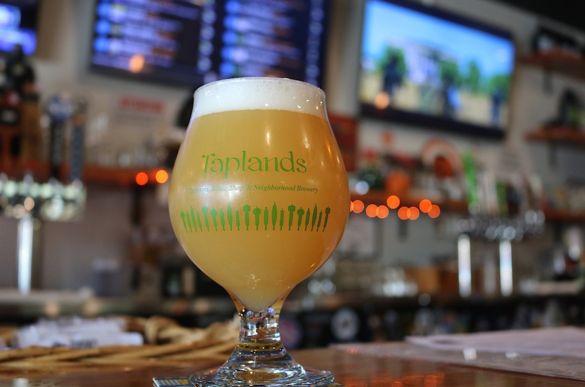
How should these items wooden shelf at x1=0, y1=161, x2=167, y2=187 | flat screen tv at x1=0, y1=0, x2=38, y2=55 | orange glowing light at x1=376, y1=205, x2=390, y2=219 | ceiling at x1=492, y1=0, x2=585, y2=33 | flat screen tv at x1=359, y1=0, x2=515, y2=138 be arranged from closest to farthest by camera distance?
wooden shelf at x1=0, y1=161, x2=167, y2=187, flat screen tv at x1=0, y1=0, x2=38, y2=55, flat screen tv at x1=359, y1=0, x2=515, y2=138, orange glowing light at x1=376, y1=205, x2=390, y2=219, ceiling at x1=492, y1=0, x2=585, y2=33

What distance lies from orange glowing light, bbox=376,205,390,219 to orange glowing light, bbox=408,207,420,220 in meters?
0.17

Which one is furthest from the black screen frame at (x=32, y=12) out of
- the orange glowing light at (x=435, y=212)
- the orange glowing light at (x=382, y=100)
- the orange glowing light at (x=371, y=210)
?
the orange glowing light at (x=435, y=212)

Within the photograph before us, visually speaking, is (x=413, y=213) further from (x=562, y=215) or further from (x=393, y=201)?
(x=562, y=215)

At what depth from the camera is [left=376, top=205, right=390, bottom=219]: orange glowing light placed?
4.52m

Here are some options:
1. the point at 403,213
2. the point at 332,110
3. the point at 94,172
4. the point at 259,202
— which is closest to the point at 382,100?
the point at 332,110

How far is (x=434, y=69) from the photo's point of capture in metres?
4.71

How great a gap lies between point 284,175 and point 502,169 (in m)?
4.84

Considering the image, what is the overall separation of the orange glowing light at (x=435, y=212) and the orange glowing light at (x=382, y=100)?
0.71 metres

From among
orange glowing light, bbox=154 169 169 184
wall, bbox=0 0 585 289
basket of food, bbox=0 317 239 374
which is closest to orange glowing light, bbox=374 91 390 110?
wall, bbox=0 0 585 289

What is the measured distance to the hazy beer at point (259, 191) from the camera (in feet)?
2.06

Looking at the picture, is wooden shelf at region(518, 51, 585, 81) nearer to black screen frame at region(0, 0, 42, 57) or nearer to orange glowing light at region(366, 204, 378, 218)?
orange glowing light at region(366, 204, 378, 218)

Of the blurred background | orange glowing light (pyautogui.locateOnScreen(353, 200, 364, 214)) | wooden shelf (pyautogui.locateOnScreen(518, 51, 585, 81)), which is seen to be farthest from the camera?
wooden shelf (pyautogui.locateOnScreen(518, 51, 585, 81))

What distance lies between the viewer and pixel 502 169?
5211 millimetres

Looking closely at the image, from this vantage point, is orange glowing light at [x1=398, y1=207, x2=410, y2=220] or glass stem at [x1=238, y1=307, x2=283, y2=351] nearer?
glass stem at [x1=238, y1=307, x2=283, y2=351]
